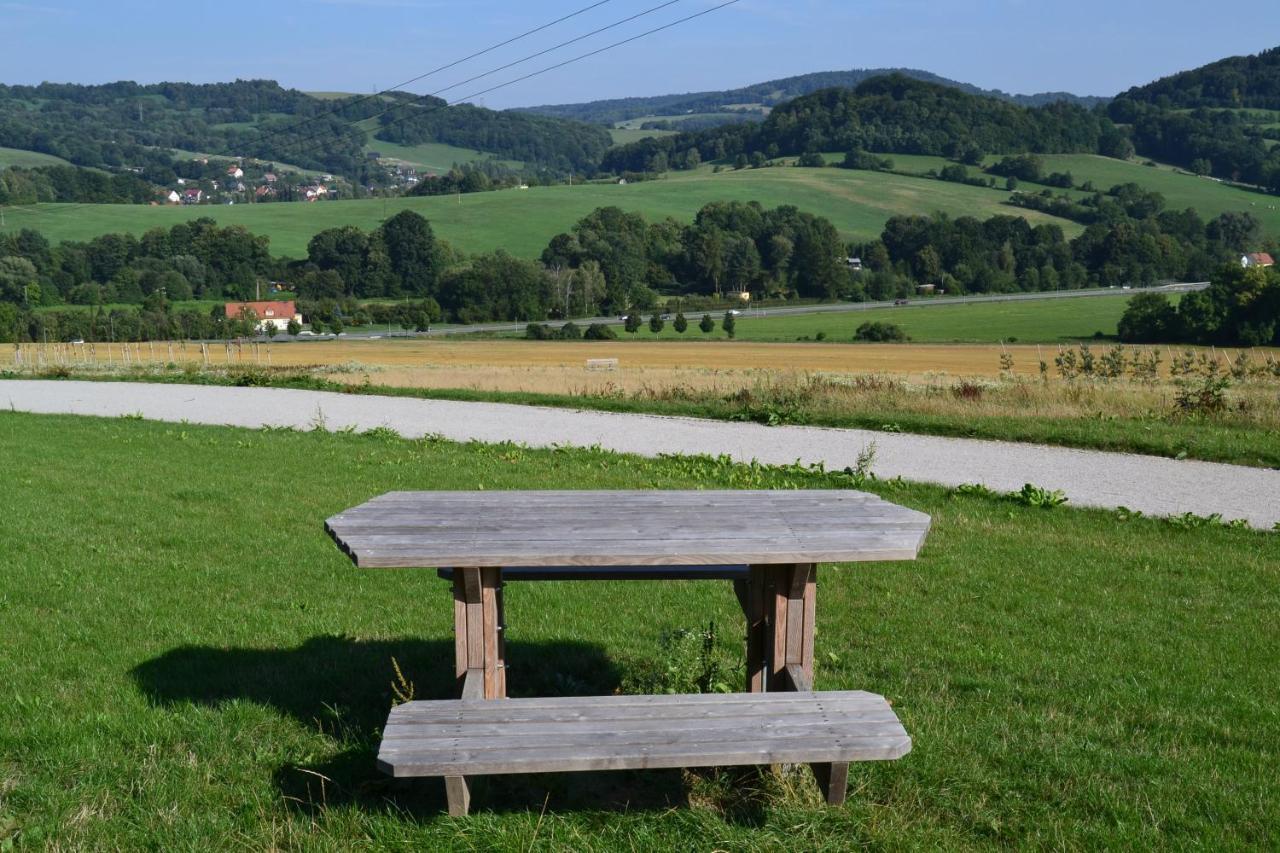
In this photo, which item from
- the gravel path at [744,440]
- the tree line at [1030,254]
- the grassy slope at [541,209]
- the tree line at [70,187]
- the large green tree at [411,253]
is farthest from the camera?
the tree line at [70,187]

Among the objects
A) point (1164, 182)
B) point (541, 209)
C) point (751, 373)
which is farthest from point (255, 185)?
point (751, 373)

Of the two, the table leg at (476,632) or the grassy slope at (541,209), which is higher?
the grassy slope at (541,209)

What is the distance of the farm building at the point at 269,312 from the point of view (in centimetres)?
7888

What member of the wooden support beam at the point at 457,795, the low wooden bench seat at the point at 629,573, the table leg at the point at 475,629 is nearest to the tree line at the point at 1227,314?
the low wooden bench seat at the point at 629,573

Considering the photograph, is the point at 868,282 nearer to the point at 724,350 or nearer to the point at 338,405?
the point at 724,350

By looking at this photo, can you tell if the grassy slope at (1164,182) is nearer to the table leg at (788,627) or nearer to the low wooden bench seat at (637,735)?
the table leg at (788,627)

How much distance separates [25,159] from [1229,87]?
595ft

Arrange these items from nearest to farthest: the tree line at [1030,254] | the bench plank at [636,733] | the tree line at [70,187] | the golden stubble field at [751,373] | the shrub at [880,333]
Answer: the bench plank at [636,733]
the golden stubble field at [751,373]
the shrub at [880,333]
the tree line at [1030,254]
the tree line at [70,187]

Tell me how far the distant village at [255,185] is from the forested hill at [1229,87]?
11990 cm

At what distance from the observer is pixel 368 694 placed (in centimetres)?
500

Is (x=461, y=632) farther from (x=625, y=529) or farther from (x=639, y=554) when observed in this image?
(x=639, y=554)

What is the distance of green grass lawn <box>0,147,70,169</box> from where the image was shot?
16120 centimetres

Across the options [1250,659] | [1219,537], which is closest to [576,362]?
[1219,537]

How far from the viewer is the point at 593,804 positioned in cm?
398
